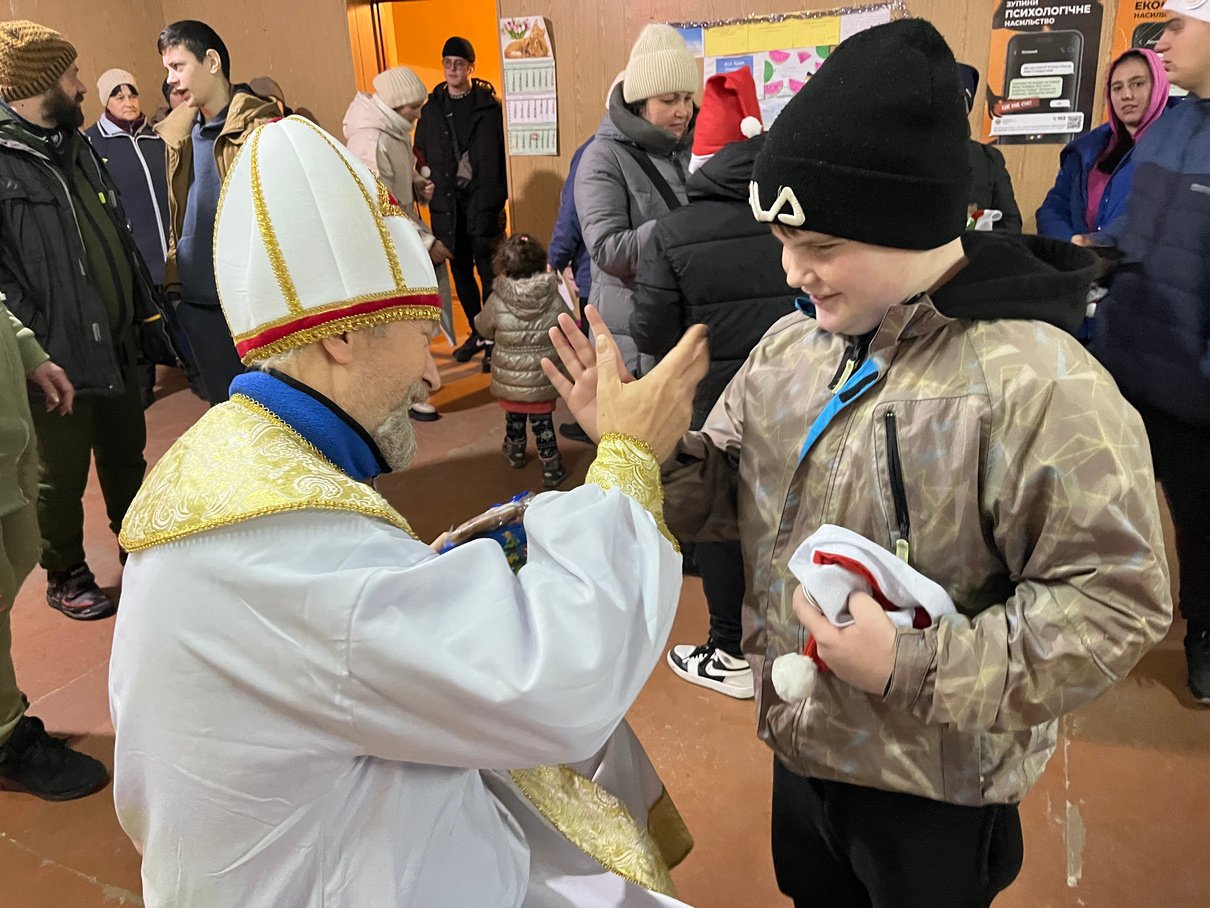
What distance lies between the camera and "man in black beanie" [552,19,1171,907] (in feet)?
3.27

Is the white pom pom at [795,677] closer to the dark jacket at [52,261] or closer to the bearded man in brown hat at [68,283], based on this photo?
the bearded man in brown hat at [68,283]

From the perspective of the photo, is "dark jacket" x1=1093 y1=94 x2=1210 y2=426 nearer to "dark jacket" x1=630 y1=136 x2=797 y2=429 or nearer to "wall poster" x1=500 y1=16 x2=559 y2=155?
"dark jacket" x1=630 y1=136 x2=797 y2=429

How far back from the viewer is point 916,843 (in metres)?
1.21

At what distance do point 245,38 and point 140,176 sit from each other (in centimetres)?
249

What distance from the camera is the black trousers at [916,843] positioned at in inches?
47.3

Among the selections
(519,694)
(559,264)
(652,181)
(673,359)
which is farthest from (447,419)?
(519,694)

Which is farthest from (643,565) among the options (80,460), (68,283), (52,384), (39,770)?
(80,460)

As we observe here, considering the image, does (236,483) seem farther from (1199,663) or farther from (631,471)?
(1199,663)

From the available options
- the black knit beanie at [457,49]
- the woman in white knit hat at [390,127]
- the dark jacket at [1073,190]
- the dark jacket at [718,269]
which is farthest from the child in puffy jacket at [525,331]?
the black knit beanie at [457,49]

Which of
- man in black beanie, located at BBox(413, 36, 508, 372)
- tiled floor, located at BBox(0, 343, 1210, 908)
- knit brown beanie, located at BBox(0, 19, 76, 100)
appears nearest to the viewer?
tiled floor, located at BBox(0, 343, 1210, 908)

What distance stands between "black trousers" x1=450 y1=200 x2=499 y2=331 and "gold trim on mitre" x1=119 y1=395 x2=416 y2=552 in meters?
4.96

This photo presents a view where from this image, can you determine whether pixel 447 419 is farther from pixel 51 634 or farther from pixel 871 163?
pixel 871 163

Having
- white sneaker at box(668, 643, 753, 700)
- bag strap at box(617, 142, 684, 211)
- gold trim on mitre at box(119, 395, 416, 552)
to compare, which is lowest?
white sneaker at box(668, 643, 753, 700)

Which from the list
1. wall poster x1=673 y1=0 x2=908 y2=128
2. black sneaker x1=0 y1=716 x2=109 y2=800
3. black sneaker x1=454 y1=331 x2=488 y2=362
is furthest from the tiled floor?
black sneaker x1=454 y1=331 x2=488 y2=362
